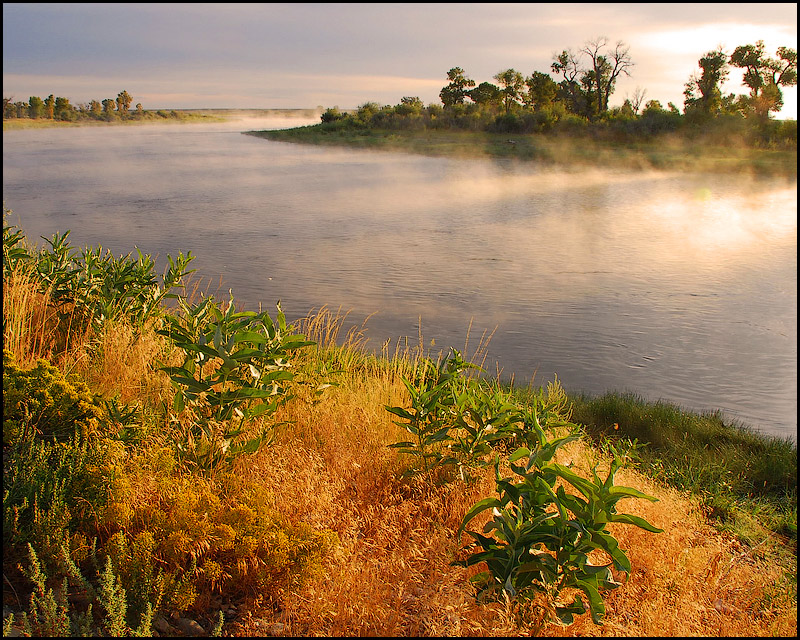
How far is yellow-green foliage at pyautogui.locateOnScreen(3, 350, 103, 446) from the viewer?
300cm

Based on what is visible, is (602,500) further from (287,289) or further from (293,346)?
(287,289)

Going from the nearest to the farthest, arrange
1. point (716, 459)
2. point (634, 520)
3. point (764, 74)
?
point (634, 520) < point (716, 459) < point (764, 74)

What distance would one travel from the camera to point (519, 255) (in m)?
11.0

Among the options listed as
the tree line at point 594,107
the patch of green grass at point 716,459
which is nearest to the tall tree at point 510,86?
the tree line at point 594,107

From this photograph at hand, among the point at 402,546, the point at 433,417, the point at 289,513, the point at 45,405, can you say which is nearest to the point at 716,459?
the point at 433,417

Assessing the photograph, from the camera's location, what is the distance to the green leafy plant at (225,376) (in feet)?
8.98

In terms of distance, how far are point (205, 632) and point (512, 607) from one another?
101cm

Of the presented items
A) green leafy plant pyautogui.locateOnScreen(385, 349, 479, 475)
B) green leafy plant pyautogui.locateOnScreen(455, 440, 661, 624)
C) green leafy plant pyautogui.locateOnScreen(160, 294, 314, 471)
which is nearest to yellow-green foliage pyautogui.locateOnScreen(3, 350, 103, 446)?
green leafy plant pyautogui.locateOnScreen(160, 294, 314, 471)

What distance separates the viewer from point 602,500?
2.20 metres

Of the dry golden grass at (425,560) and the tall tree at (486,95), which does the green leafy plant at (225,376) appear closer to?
the dry golden grass at (425,560)

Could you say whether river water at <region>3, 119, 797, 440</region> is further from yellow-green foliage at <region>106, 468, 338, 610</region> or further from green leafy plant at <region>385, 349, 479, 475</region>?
yellow-green foliage at <region>106, 468, 338, 610</region>

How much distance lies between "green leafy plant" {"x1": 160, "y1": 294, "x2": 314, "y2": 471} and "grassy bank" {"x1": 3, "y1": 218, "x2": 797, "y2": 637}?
0.01m

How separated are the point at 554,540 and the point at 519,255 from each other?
9.06 meters

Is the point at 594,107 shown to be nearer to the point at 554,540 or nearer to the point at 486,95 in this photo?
the point at 486,95
